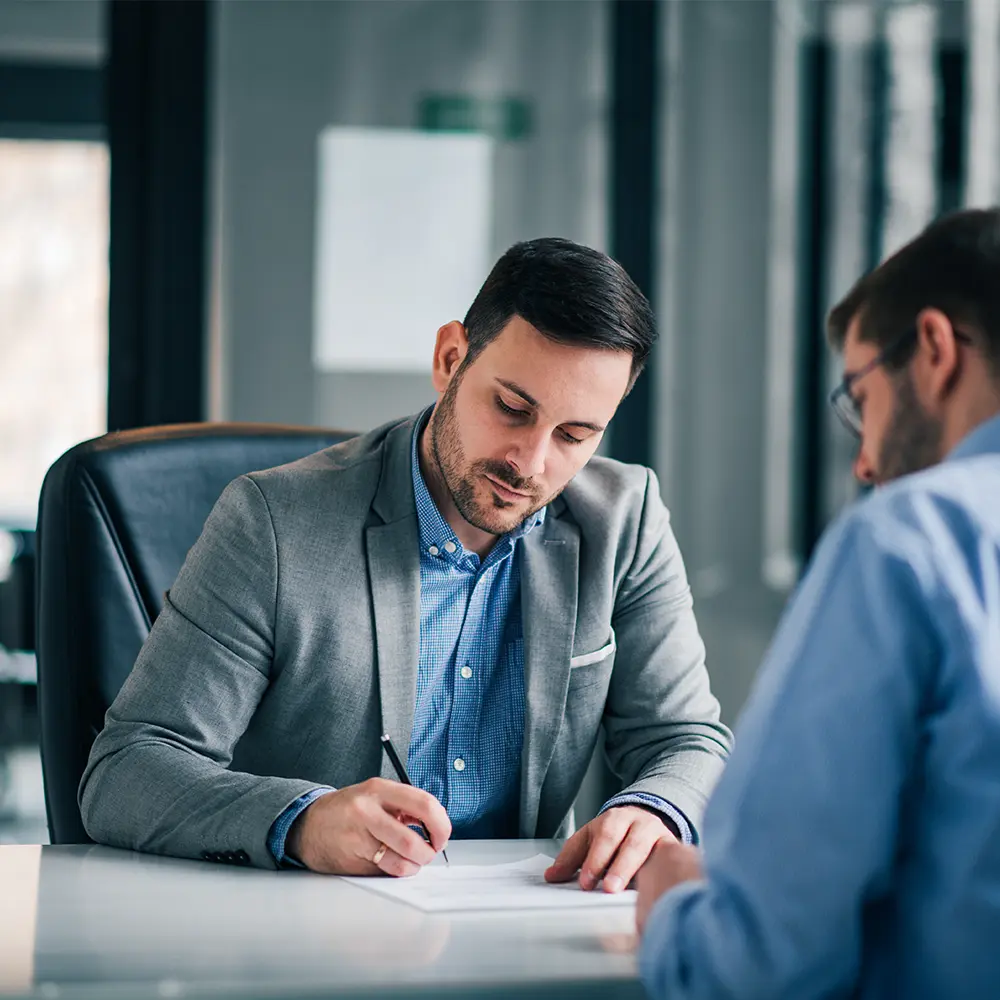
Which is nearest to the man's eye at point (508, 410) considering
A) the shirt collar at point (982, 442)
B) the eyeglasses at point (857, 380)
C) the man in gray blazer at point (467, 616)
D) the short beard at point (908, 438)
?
the man in gray blazer at point (467, 616)

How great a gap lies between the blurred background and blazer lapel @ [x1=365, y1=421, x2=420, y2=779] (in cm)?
154

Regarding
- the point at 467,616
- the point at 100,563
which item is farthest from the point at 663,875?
the point at 100,563

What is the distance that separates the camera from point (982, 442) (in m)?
0.86

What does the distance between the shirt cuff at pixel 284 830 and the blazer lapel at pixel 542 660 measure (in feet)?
1.13

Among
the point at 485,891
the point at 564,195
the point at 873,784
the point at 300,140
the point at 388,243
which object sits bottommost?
the point at 485,891

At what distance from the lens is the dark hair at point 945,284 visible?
958 millimetres

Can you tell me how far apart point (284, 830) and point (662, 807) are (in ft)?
1.30

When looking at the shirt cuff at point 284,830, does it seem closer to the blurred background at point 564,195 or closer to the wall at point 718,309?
the blurred background at point 564,195

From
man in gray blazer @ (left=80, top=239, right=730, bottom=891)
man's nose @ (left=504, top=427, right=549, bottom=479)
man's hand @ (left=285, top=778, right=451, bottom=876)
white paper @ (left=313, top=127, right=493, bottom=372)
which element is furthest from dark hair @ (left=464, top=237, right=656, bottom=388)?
white paper @ (left=313, top=127, right=493, bottom=372)

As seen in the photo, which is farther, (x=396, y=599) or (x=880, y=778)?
(x=396, y=599)

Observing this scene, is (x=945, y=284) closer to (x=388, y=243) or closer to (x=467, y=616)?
(x=467, y=616)

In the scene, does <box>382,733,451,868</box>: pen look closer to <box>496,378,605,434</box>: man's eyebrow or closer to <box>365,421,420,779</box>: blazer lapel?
<box>365,421,420,779</box>: blazer lapel

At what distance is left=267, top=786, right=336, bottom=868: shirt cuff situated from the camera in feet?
3.97

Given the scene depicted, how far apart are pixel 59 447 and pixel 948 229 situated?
4108 mm
